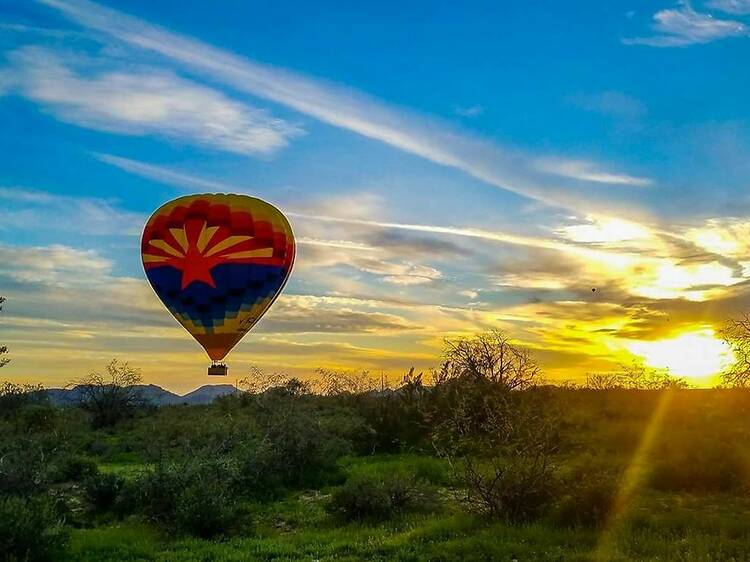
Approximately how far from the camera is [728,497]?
58.4 ft

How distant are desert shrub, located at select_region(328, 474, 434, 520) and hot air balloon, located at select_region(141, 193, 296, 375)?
695 inches

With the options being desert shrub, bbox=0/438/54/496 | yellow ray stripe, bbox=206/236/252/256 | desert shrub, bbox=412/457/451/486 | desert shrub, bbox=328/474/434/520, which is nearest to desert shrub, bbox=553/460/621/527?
desert shrub, bbox=328/474/434/520

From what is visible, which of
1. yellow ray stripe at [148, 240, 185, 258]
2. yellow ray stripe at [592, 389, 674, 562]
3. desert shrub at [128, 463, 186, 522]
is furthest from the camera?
yellow ray stripe at [148, 240, 185, 258]

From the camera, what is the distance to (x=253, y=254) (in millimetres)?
33531

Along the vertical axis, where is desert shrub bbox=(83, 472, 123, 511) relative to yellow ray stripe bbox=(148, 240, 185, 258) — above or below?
below

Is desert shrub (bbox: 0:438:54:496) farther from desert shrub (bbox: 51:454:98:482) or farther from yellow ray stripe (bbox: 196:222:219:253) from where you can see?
yellow ray stripe (bbox: 196:222:219:253)

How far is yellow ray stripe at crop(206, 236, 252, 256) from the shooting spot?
109ft

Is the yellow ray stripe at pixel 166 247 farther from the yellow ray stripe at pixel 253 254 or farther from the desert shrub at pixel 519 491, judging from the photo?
the desert shrub at pixel 519 491

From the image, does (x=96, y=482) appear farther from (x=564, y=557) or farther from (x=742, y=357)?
(x=742, y=357)

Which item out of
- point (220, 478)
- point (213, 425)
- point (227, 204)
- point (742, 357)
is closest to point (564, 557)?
point (220, 478)

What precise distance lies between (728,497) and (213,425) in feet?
68.9

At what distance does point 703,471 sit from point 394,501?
8.07m

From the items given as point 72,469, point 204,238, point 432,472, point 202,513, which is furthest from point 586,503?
point 204,238

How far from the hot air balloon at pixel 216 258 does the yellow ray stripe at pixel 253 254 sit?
1.4 inches
